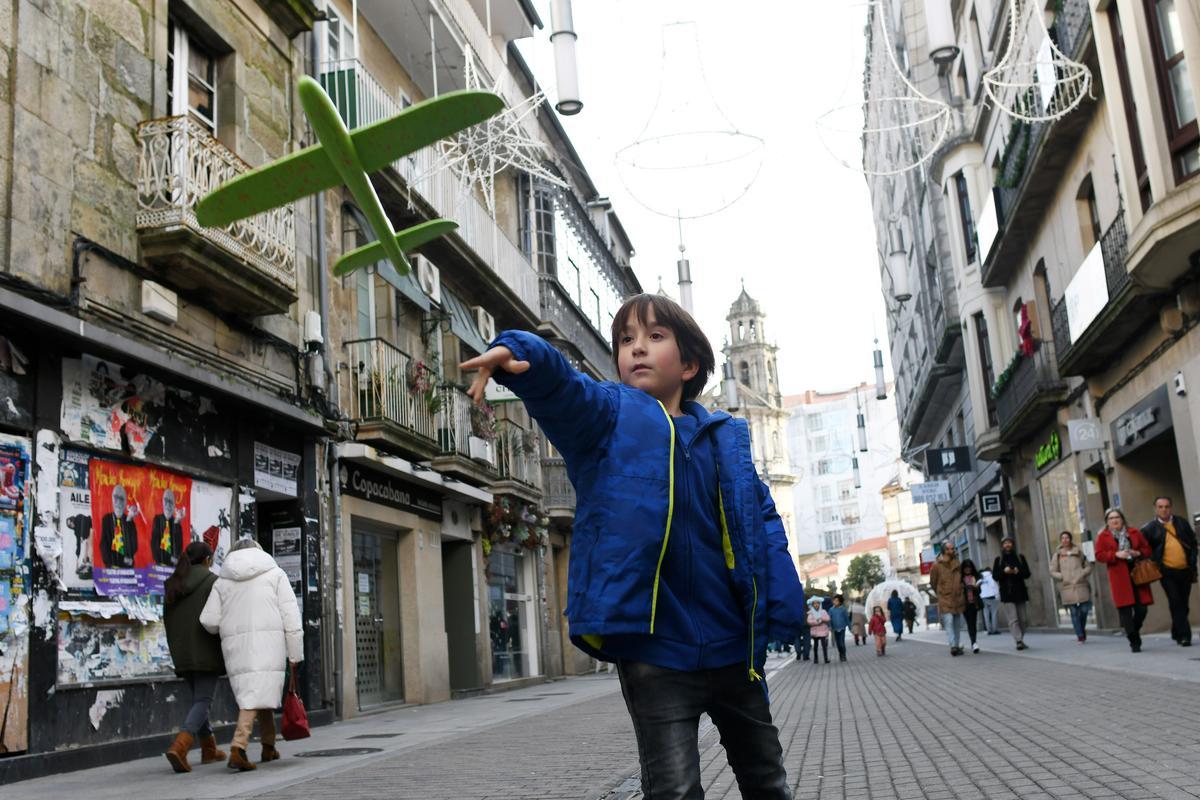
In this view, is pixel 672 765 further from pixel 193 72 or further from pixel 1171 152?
pixel 1171 152

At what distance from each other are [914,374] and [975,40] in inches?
903

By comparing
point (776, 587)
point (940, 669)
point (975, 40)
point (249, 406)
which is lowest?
point (940, 669)

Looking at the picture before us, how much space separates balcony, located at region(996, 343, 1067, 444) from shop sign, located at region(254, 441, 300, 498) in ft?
50.3

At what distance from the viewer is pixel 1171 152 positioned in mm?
15008

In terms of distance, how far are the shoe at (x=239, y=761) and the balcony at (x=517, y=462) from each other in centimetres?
1318

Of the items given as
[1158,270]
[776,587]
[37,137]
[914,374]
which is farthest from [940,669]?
[914,374]

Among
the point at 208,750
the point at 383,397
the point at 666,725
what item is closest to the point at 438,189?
the point at 383,397

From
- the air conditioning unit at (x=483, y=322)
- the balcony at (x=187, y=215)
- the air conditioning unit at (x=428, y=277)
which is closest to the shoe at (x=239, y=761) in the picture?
the balcony at (x=187, y=215)

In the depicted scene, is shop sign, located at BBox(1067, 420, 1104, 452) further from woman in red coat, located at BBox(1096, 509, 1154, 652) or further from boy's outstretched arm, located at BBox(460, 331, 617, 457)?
boy's outstretched arm, located at BBox(460, 331, 617, 457)

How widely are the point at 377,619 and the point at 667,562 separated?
14.4 m

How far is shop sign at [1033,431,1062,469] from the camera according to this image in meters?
24.2

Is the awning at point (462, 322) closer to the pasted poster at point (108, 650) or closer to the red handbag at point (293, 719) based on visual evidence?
the pasted poster at point (108, 650)

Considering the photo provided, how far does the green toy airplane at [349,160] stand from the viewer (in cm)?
574

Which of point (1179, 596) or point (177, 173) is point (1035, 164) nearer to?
point (1179, 596)
